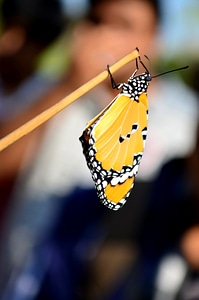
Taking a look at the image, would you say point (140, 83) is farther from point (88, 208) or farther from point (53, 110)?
point (88, 208)

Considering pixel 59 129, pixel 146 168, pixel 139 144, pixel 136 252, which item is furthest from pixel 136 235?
pixel 139 144

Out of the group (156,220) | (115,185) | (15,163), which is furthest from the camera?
(156,220)

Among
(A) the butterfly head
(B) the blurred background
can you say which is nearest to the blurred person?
(B) the blurred background

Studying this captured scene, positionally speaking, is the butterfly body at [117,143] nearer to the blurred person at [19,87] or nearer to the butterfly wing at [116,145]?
the butterfly wing at [116,145]

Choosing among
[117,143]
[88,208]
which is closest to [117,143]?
[117,143]

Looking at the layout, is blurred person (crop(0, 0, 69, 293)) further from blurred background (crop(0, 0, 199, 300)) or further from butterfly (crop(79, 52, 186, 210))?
butterfly (crop(79, 52, 186, 210))

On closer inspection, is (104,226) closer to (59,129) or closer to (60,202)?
(60,202)

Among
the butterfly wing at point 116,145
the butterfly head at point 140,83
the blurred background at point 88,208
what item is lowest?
the butterfly wing at point 116,145

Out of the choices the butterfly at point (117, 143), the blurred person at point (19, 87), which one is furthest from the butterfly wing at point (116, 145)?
the blurred person at point (19, 87)
